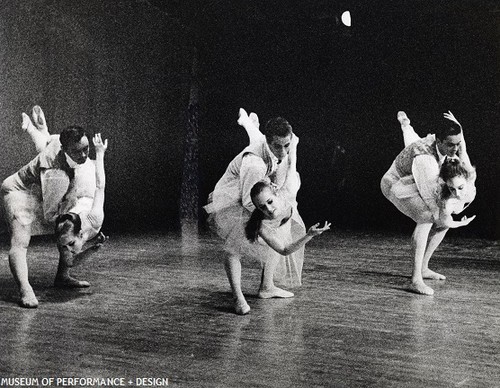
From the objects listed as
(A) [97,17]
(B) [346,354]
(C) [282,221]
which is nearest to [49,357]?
(B) [346,354]

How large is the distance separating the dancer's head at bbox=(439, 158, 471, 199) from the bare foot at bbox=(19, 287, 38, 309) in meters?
2.17

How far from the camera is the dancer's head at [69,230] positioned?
3221mm

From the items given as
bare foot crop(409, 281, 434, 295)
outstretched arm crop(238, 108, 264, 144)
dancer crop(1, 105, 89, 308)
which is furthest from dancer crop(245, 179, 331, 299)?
dancer crop(1, 105, 89, 308)

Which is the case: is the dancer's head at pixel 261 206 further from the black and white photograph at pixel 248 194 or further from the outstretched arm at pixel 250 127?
the outstretched arm at pixel 250 127

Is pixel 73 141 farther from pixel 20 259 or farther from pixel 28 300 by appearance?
pixel 28 300

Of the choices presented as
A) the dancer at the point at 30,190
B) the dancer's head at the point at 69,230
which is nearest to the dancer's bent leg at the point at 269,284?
the dancer's head at the point at 69,230

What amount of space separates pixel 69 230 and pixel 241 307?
933mm

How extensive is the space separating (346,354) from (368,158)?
5.12 meters

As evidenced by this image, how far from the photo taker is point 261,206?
299 cm

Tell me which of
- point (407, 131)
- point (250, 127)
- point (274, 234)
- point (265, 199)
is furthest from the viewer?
point (407, 131)

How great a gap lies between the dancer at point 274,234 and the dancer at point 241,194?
2.3 inches

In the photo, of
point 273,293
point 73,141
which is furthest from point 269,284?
point 73,141

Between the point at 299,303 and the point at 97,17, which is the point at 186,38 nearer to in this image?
the point at 97,17

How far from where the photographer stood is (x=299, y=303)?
3301 millimetres
